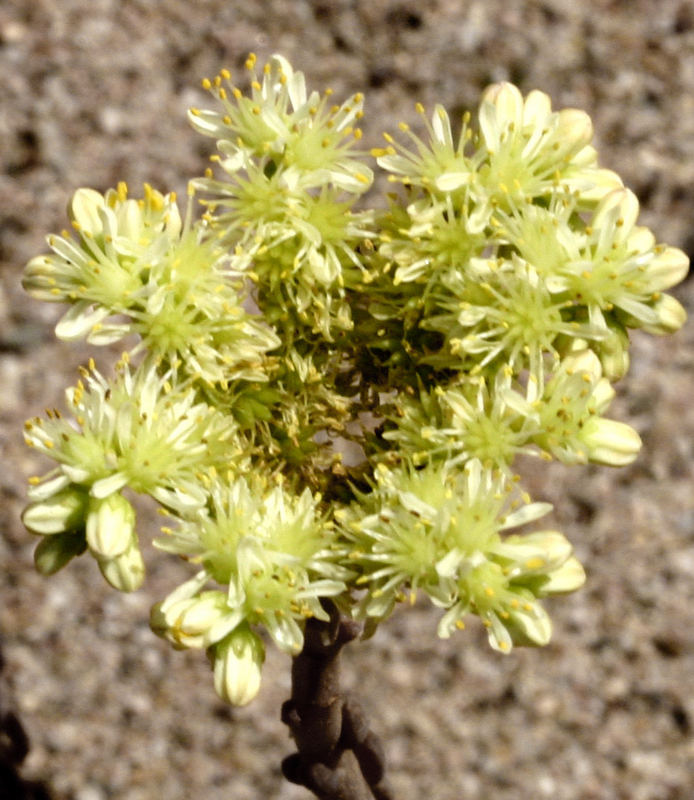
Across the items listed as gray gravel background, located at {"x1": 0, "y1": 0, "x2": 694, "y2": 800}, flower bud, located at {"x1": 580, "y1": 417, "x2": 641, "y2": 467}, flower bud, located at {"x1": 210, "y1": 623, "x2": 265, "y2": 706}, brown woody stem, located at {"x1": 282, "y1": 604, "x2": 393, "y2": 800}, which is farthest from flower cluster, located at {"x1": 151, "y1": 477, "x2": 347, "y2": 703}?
gray gravel background, located at {"x1": 0, "y1": 0, "x2": 694, "y2": 800}

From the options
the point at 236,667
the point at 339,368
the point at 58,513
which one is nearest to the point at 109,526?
the point at 58,513

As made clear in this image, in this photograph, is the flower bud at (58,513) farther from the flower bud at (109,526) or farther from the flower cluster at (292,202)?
the flower cluster at (292,202)

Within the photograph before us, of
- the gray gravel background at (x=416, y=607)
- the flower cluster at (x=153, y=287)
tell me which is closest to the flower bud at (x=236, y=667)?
the flower cluster at (x=153, y=287)

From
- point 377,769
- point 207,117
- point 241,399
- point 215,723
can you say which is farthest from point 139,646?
point 207,117

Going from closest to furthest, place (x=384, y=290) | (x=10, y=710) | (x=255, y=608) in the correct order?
(x=255, y=608), (x=384, y=290), (x=10, y=710)

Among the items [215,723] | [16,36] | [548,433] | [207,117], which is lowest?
[215,723]

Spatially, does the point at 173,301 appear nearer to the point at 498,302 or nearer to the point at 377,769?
the point at 498,302

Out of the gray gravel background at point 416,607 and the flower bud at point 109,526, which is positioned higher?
the flower bud at point 109,526

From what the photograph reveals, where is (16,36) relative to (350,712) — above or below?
above
